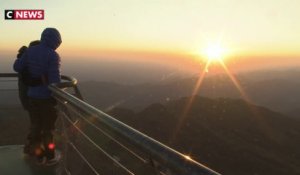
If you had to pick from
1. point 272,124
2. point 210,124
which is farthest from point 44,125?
point 272,124

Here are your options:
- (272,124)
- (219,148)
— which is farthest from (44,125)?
(272,124)

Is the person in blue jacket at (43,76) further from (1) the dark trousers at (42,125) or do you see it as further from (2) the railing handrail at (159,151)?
(2) the railing handrail at (159,151)

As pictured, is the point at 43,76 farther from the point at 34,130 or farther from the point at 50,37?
the point at 34,130

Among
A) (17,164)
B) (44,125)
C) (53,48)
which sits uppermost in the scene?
(53,48)

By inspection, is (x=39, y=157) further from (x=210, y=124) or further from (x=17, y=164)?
(x=210, y=124)

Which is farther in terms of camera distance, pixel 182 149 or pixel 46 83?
pixel 182 149

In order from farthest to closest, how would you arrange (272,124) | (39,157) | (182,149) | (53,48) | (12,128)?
(272,124) → (182,149) → (12,128) → (39,157) → (53,48)

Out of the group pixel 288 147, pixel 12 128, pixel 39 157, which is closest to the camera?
pixel 39 157

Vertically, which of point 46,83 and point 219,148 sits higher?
point 46,83
